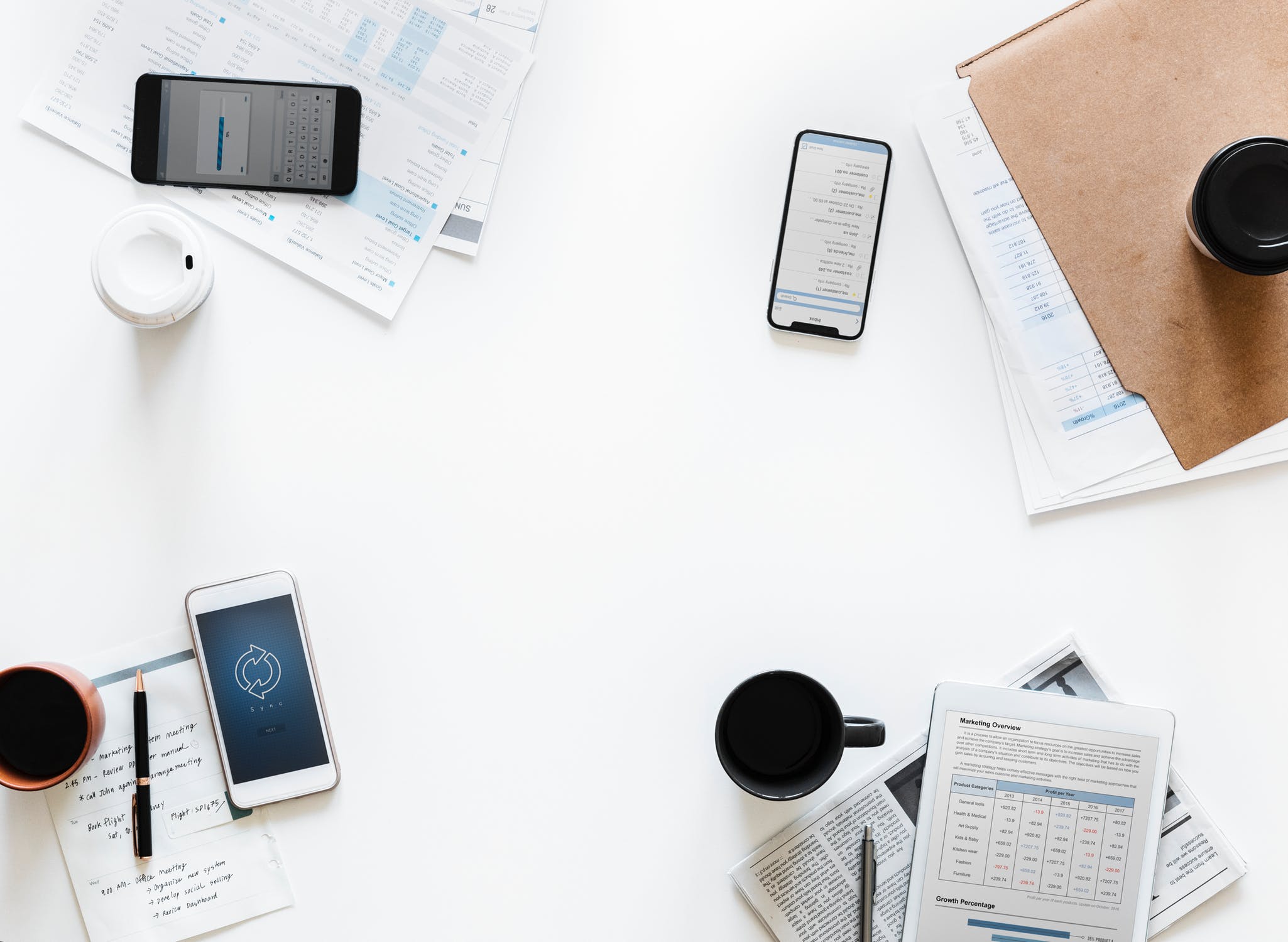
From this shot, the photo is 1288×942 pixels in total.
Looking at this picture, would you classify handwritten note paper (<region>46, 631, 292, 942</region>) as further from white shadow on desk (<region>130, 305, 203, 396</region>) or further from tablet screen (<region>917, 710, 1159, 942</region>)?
tablet screen (<region>917, 710, 1159, 942</region>)

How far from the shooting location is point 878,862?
775 mm

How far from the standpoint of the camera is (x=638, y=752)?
0.78 m

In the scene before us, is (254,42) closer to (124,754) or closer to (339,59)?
(339,59)

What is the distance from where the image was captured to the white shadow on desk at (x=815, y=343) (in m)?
0.78

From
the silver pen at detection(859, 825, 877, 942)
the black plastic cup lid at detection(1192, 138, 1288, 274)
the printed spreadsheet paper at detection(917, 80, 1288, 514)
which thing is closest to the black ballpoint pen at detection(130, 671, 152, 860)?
the silver pen at detection(859, 825, 877, 942)

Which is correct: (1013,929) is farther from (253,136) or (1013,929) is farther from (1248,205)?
(253,136)

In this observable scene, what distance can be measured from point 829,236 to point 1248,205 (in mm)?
347

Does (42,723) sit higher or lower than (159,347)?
lower

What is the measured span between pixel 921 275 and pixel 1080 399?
0.60 ft

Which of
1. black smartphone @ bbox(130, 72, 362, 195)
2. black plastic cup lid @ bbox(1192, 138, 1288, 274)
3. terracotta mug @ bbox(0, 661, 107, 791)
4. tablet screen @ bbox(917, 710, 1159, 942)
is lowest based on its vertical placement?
tablet screen @ bbox(917, 710, 1159, 942)

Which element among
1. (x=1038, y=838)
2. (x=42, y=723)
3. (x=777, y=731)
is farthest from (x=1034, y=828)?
(x=42, y=723)

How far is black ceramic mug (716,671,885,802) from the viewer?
0.74m

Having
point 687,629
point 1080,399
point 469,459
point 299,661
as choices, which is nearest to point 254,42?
point 469,459

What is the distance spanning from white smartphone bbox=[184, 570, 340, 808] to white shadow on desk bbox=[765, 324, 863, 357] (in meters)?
0.49
